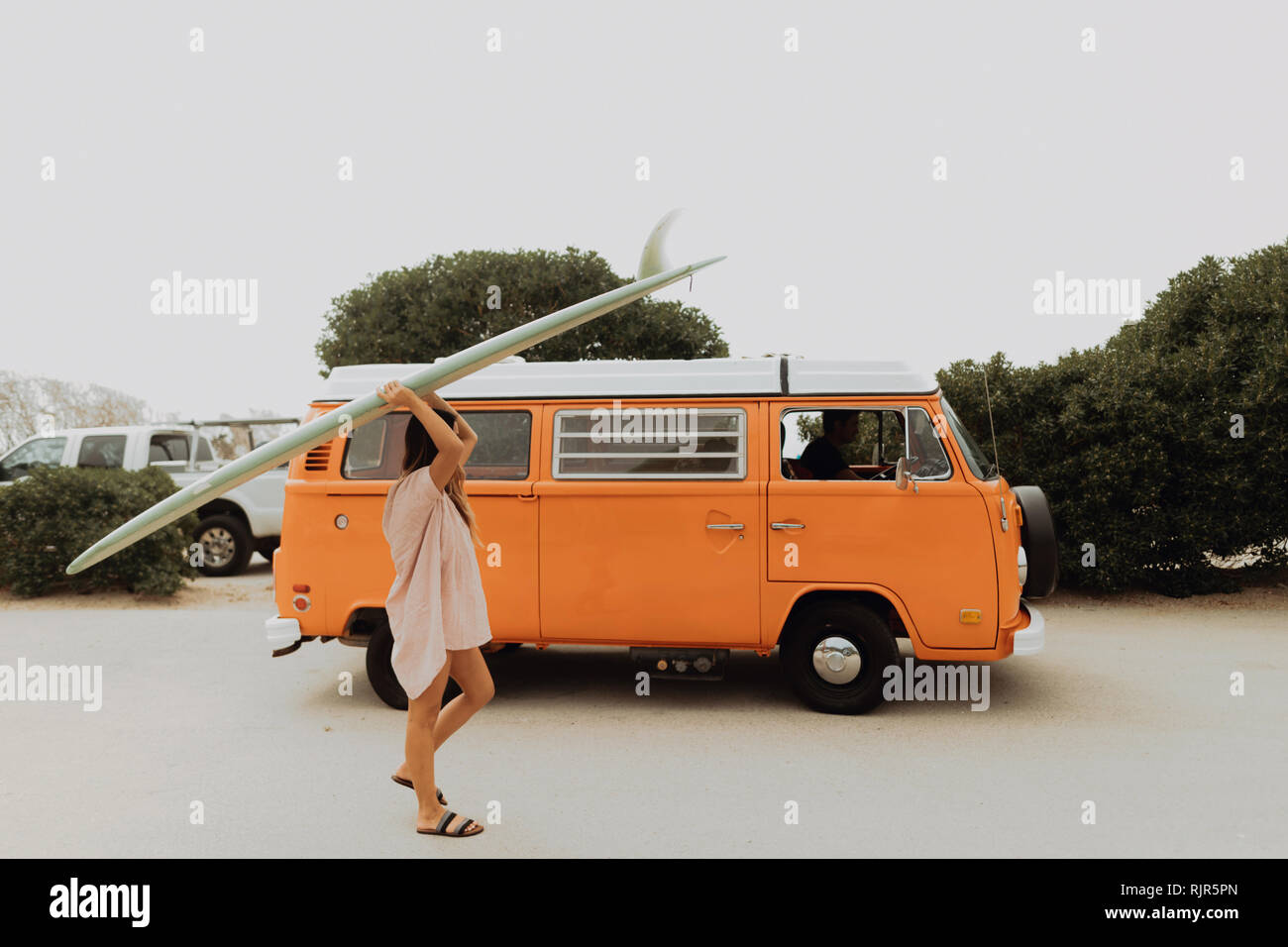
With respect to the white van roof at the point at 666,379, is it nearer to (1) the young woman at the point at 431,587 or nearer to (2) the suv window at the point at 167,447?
(1) the young woman at the point at 431,587

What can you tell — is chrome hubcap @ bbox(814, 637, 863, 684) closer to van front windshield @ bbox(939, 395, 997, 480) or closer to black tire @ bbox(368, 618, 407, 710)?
van front windshield @ bbox(939, 395, 997, 480)

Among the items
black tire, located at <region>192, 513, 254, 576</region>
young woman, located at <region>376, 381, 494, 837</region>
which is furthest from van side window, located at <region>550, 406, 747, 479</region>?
black tire, located at <region>192, 513, 254, 576</region>

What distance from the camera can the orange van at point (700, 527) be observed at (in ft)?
19.4

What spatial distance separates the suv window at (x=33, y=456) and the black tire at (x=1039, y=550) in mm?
12185

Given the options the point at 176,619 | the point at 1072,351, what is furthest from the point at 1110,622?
the point at 176,619

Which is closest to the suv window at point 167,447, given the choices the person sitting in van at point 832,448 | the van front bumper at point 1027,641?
the person sitting in van at point 832,448

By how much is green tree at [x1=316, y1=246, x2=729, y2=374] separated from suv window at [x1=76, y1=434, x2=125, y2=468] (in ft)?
20.0

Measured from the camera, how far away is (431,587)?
397cm

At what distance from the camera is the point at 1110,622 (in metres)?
9.34

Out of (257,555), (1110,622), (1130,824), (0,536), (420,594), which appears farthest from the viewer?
(257,555)

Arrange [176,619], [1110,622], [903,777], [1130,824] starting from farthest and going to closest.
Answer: [176,619] < [1110,622] < [903,777] < [1130,824]

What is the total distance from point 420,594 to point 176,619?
7.33 meters

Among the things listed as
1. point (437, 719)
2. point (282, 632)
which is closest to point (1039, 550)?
point (437, 719)

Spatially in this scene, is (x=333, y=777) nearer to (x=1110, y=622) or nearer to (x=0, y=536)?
(x=1110, y=622)
